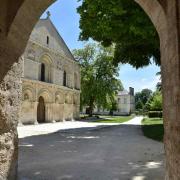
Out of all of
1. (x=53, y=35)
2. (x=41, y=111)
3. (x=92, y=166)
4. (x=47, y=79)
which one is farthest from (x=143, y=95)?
(x=92, y=166)

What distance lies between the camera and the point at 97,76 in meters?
47.4

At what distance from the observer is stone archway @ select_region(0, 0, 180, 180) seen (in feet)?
12.6

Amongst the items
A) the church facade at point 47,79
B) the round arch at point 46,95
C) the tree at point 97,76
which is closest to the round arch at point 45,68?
the church facade at point 47,79

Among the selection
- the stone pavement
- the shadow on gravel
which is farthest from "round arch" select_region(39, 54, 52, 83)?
the shadow on gravel

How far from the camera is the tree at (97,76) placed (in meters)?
45.8

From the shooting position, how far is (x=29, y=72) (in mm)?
30438

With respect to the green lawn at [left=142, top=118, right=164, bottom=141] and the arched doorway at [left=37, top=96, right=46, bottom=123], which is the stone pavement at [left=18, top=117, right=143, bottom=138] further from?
the arched doorway at [left=37, top=96, right=46, bottom=123]

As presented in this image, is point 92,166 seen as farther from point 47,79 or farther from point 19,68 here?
point 47,79

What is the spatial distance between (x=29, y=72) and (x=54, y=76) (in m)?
5.38

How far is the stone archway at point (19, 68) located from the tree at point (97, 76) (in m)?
39.9

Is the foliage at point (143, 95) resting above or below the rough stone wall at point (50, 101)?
above

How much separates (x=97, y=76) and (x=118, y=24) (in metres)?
34.5

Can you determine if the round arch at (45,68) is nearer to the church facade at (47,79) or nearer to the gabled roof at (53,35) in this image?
the church facade at (47,79)

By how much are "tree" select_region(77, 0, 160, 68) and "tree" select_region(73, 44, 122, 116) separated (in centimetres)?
2971
